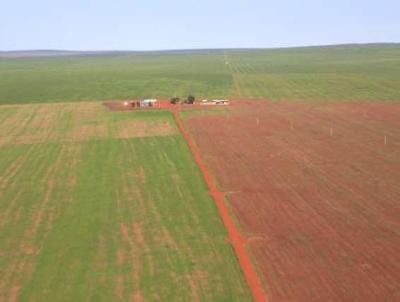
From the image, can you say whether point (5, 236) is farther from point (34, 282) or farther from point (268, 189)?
point (268, 189)

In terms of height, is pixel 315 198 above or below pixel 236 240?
below

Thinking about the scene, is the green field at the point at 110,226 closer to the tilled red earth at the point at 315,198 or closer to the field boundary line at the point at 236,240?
the field boundary line at the point at 236,240

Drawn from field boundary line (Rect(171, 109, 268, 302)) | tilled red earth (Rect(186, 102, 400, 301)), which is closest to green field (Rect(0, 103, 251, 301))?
field boundary line (Rect(171, 109, 268, 302))

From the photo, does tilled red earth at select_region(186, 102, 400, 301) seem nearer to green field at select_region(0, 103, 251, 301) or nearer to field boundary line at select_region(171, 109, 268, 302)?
field boundary line at select_region(171, 109, 268, 302)

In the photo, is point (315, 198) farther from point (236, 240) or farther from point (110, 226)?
point (110, 226)

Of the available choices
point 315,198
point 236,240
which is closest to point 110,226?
point 236,240

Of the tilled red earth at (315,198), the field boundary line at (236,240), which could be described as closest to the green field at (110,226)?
the field boundary line at (236,240)
